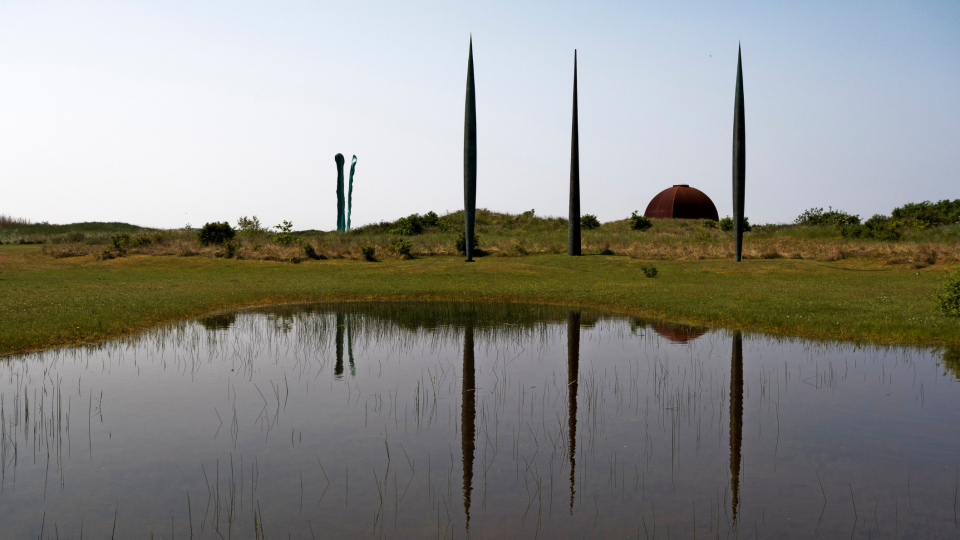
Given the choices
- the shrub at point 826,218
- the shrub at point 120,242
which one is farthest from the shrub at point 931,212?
the shrub at point 120,242

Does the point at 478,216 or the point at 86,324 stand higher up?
the point at 478,216

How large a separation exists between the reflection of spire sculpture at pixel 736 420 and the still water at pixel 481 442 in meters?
0.06

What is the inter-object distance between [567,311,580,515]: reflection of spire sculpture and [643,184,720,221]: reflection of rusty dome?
196 ft

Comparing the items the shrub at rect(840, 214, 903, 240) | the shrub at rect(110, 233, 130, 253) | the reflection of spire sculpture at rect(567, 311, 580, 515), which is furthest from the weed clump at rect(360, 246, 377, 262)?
the shrub at rect(840, 214, 903, 240)

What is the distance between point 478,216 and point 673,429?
218ft

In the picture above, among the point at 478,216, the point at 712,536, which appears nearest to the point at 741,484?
the point at 712,536

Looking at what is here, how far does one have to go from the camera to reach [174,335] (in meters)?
18.3

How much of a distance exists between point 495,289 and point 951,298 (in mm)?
17483

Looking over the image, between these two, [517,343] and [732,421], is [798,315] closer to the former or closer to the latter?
[517,343]

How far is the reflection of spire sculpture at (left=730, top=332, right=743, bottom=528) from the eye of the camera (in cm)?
756

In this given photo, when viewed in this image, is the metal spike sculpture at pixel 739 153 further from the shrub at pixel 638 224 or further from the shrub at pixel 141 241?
the shrub at pixel 141 241

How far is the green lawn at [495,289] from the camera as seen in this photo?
748 inches

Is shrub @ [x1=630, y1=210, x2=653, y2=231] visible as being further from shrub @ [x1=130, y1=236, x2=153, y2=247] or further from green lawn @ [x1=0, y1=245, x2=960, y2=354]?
shrub @ [x1=130, y1=236, x2=153, y2=247]

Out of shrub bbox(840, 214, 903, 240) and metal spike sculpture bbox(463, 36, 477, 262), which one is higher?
metal spike sculpture bbox(463, 36, 477, 262)
